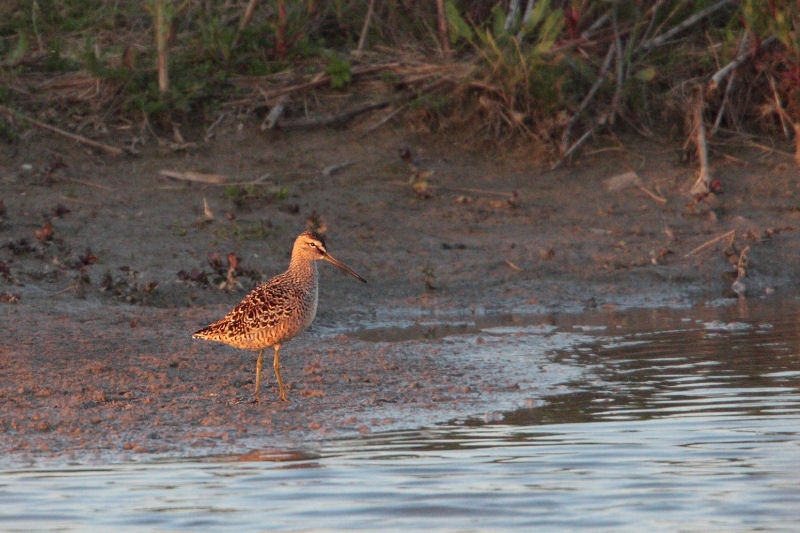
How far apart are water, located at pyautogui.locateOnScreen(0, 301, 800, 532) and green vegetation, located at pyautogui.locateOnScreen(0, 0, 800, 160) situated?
5384 millimetres

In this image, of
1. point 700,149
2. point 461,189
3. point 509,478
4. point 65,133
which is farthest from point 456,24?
point 509,478

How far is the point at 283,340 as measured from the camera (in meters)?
8.18

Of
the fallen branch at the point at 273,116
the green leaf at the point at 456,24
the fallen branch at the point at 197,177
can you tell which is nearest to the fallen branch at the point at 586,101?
the green leaf at the point at 456,24

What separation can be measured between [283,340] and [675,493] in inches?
119

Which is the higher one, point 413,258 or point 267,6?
point 267,6

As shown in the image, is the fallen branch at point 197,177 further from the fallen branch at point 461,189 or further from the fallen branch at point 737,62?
the fallen branch at point 737,62

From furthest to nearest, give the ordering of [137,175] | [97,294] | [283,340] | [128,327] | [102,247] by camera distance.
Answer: [137,175] < [102,247] < [97,294] < [128,327] < [283,340]

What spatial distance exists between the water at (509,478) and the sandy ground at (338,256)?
678 millimetres

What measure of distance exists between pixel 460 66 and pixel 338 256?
2.69 m

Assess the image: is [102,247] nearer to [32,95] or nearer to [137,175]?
[137,175]

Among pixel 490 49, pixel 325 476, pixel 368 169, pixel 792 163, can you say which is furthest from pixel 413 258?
pixel 325 476

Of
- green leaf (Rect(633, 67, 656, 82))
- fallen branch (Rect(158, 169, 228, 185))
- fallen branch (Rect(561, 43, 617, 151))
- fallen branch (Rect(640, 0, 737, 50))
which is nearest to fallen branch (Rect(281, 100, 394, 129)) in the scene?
fallen branch (Rect(158, 169, 228, 185))

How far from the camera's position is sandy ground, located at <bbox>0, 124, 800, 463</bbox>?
8.10 meters

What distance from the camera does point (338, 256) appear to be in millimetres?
11406
